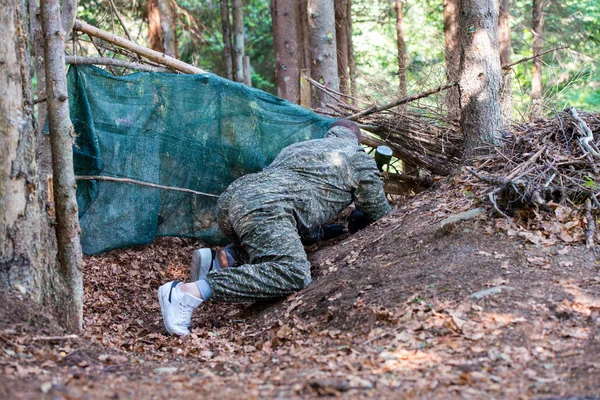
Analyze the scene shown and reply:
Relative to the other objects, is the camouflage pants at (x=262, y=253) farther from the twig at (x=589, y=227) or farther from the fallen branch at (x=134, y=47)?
the twig at (x=589, y=227)

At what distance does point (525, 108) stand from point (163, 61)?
413 centimetres

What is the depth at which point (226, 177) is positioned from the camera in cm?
630

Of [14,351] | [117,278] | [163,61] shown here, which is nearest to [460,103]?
[163,61]

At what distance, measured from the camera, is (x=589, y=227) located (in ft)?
14.8

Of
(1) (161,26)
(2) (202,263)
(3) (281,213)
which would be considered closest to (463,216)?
(3) (281,213)

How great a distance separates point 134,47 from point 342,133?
2.20 meters

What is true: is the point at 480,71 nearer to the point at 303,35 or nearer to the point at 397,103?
the point at 397,103

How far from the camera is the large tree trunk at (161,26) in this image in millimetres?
10992

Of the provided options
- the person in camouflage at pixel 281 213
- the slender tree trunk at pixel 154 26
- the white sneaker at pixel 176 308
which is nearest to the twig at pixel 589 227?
the person in camouflage at pixel 281 213

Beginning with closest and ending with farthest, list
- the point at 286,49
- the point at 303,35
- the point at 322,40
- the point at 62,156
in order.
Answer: the point at 62,156 < the point at 322,40 < the point at 286,49 < the point at 303,35

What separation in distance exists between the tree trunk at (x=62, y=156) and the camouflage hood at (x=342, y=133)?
269cm

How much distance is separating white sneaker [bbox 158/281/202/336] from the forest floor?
12 cm

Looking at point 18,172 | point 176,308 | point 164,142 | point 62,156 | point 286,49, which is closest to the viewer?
point 18,172

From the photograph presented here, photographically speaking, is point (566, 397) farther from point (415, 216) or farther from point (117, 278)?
point (117, 278)
